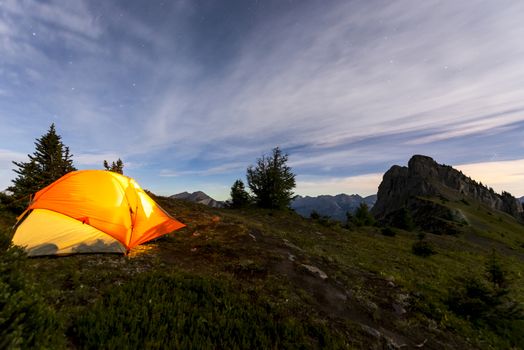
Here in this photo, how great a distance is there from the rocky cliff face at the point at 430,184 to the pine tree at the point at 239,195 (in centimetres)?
12679

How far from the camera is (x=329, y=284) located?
378 inches

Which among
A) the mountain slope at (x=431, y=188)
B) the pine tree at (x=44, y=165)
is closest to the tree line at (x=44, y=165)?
the pine tree at (x=44, y=165)

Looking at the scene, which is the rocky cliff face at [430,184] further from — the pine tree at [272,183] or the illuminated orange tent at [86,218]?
the illuminated orange tent at [86,218]

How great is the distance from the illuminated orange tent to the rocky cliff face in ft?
508

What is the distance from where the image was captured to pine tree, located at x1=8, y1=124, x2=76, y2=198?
28797 mm

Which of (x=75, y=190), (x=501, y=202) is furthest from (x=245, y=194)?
(x=501, y=202)

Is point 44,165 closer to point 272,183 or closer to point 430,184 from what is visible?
point 272,183

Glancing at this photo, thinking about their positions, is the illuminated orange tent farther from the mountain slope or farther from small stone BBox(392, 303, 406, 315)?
the mountain slope

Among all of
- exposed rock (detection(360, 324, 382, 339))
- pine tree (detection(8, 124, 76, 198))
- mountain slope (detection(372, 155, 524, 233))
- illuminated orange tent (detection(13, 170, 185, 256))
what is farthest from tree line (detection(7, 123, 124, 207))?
mountain slope (detection(372, 155, 524, 233))

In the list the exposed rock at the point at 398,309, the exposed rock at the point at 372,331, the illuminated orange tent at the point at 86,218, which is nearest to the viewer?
the exposed rock at the point at 372,331

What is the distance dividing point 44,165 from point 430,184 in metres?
165

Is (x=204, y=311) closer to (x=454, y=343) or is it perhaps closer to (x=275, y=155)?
(x=454, y=343)

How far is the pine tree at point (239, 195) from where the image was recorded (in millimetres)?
42312

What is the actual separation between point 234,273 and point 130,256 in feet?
14.2
